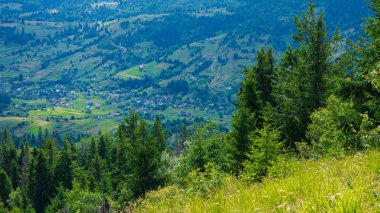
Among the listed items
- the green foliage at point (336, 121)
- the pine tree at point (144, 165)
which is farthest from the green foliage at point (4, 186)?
the green foliage at point (336, 121)

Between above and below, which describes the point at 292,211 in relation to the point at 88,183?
above

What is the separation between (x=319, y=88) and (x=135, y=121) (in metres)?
37.7

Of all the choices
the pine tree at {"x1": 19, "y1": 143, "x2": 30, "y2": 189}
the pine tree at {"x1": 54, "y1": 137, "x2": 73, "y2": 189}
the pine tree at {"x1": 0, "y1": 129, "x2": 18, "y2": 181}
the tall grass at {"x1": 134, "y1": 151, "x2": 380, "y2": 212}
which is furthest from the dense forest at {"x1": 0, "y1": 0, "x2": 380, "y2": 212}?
the pine tree at {"x1": 0, "y1": 129, "x2": 18, "y2": 181}

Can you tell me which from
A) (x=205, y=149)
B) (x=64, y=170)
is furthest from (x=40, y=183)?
(x=205, y=149)

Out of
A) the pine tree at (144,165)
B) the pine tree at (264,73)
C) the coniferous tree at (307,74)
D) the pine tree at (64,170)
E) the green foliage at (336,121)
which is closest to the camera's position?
the green foliage at (336,121)

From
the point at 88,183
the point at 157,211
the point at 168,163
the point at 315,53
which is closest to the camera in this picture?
the point at 157,211

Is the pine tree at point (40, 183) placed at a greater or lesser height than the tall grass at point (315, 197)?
lesser

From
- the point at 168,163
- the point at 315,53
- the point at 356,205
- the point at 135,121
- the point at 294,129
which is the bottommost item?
the point at 168,163

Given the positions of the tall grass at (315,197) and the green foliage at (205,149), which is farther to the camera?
the green foliage at (205,149)

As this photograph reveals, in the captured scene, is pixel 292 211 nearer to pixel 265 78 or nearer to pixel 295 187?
pixel 295 187

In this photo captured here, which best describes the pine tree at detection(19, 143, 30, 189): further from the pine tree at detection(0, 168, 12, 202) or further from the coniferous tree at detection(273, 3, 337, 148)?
the coniferous tree at detection(273, 3, 337, 148)

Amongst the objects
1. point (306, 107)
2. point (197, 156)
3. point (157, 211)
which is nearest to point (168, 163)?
point (197, 156)

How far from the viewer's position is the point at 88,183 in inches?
2948

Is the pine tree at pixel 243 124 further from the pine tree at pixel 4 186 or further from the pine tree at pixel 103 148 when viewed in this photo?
the pine tree at pixel 4 186
